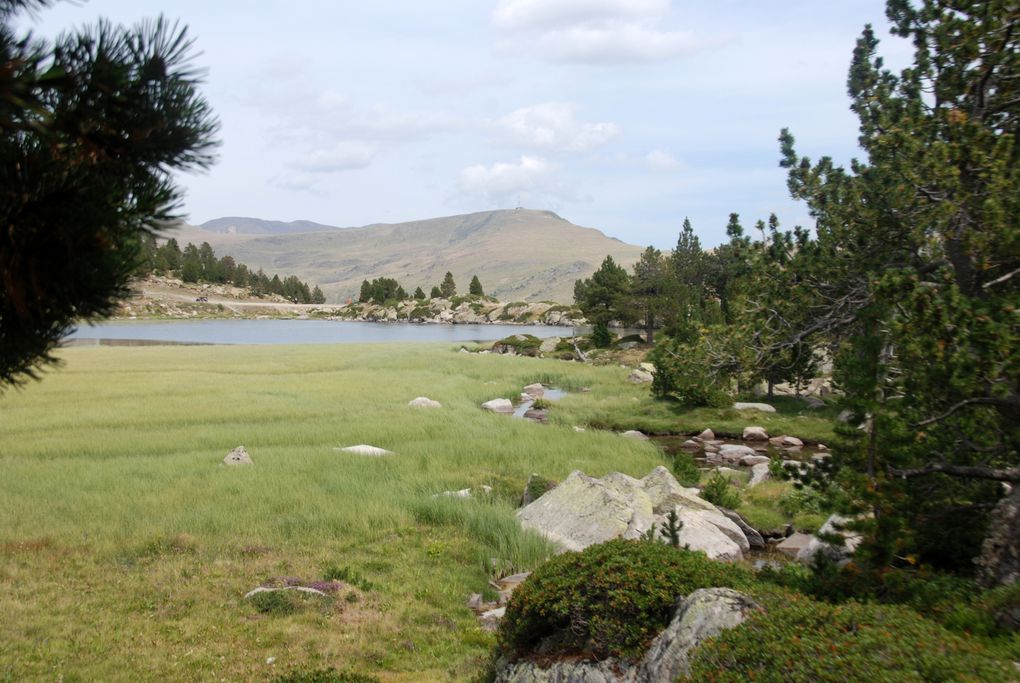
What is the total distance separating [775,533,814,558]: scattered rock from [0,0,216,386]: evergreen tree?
1332 centimetres

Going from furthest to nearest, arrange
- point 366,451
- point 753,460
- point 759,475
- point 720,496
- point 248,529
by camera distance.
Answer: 1. point 753,460
2. point 366,451
3. point 759,475
4. point 720,496
5. point 248,529

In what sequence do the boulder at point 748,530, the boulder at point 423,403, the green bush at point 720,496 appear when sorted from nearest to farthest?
the boulder at point 748,530, the green bush at point 720,496, the boulder at point 423,403

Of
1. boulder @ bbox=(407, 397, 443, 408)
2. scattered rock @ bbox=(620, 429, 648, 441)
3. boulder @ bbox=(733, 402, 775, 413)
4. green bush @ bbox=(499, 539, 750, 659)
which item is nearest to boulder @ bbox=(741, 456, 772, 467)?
scattered rock @ bbox=(620, 429, 648, 441)

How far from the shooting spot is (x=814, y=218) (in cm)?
1526

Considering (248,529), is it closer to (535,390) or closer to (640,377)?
(535,390)

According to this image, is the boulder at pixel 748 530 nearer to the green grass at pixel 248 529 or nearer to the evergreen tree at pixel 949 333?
the green grass at pixel 248 529

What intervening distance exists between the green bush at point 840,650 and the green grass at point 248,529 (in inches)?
164

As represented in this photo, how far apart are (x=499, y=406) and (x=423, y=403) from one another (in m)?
4.08

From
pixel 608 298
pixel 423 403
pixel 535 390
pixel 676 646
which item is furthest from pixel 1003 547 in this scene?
pixel 608 298

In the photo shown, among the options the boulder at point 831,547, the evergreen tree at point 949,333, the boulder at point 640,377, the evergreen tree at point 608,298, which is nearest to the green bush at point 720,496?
the boulder at point 831,547

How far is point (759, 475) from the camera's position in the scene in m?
20.7

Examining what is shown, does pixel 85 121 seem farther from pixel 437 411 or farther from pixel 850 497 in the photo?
pixel 437 411

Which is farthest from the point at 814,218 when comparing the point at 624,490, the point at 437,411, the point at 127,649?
the point at 437,411

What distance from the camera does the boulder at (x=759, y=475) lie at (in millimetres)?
20141
